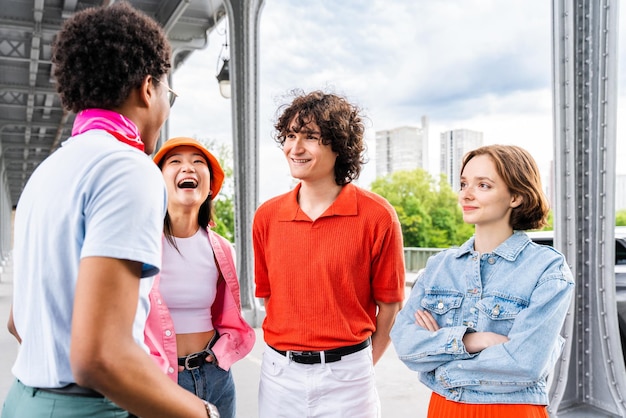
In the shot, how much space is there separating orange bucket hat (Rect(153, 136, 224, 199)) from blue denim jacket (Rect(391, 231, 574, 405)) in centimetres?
94

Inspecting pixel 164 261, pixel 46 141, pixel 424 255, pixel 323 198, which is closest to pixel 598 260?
pixel 323 198

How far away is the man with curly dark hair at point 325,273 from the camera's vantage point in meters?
1.96

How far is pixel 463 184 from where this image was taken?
1.90 m

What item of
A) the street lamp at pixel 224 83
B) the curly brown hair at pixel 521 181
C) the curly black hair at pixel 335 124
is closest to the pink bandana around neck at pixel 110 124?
the curly black hair at pixel 335 124

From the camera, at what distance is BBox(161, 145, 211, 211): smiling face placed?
215 centimetres

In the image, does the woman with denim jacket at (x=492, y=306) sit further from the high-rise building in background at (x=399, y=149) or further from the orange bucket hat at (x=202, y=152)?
the high-rise building in background at (x=399, y=149)

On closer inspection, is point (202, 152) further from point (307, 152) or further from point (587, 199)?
point (587, 199)

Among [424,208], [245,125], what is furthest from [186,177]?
[424,208]

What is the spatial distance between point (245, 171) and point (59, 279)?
6.12 meters

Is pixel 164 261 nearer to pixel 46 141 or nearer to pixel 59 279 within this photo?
pixel 59 279

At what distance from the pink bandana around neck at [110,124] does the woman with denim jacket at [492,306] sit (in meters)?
1.12

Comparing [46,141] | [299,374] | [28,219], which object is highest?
[46,141]

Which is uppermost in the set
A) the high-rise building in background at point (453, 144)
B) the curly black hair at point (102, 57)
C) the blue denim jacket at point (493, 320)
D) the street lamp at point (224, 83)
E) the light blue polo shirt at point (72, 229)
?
the high-rise building in background at point (453, 144)

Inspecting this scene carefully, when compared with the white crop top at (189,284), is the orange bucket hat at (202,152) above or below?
above
